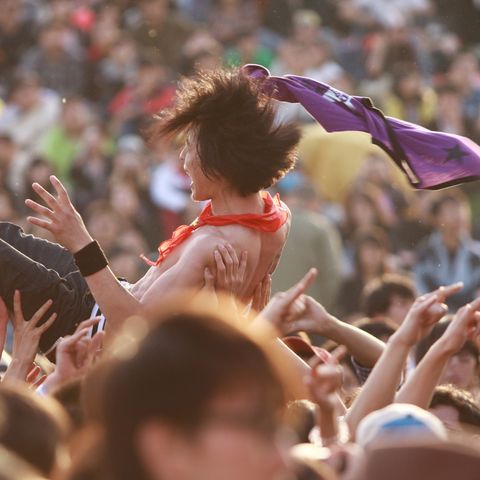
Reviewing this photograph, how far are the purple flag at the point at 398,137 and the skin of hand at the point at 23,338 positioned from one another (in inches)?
53.4

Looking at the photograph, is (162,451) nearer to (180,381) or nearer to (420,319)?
(180,381)

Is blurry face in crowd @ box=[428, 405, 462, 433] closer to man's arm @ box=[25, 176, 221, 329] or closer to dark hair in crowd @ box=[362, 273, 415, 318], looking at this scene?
man's arm @ box=[25, 176, 221, 329]

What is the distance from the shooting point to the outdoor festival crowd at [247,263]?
119 cm

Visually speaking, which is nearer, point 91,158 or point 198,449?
Answer: point 198,449

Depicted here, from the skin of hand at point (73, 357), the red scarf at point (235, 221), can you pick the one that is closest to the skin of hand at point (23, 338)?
the skin of hand at point (73, 357)

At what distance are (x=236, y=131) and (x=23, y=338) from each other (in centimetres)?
118

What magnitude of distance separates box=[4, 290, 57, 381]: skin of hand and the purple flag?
1357 mm

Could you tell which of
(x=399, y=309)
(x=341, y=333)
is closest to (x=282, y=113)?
(x=399, y=309)

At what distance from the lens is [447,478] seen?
1.21m

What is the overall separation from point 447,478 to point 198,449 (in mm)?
403

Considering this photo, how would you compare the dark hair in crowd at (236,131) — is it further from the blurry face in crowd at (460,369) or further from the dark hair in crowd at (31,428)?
the dark hair in crowd at (31,428)

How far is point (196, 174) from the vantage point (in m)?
3.08

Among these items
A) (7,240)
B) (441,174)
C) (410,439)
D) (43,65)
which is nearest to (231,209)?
(441,174)

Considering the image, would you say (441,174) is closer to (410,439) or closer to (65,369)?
(65,369)
